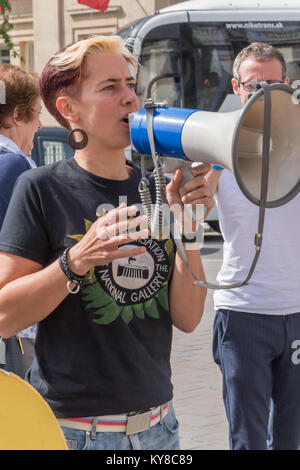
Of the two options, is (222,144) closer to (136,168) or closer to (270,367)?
(136,168)

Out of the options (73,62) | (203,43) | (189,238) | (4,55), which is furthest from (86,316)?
(4,55)

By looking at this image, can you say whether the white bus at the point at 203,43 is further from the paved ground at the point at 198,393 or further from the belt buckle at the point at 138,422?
the belt buckle at the point at 138,422

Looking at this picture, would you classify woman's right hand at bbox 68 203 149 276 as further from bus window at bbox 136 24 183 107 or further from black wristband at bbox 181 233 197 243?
bus window at bbox 136 24 183 107

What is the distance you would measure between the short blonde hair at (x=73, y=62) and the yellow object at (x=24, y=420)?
95 cm

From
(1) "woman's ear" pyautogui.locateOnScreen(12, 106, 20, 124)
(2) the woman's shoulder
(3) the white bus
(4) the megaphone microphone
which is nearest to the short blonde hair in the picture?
(4) the megaphone microphone

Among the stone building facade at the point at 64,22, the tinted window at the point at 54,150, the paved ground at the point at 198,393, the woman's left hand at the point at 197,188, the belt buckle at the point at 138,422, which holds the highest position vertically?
the stone building facade at the point at 64,22

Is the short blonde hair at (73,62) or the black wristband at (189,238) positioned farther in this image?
the short blonde hair at (73,62)

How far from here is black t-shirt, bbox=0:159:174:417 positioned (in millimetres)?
2162

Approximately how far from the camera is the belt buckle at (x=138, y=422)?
2.18m

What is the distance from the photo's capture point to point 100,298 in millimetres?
2191

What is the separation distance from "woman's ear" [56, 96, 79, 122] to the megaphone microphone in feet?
1.25

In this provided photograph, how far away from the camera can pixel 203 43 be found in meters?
13.9

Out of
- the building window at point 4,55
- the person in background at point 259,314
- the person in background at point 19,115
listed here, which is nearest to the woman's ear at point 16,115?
Result: the person in background at point 19,115

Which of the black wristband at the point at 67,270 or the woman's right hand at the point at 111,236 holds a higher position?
the woman's right hand at the point at 111,236
